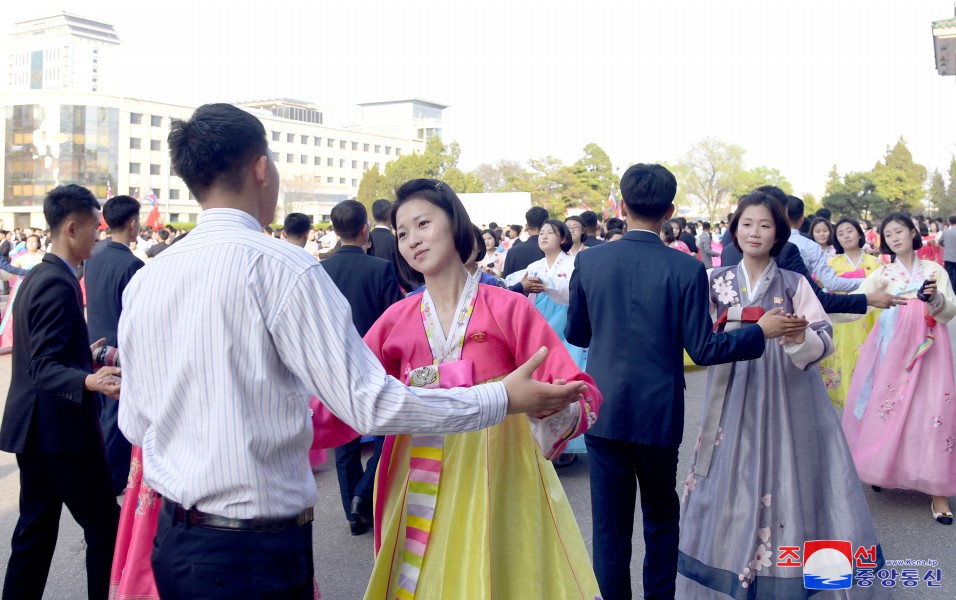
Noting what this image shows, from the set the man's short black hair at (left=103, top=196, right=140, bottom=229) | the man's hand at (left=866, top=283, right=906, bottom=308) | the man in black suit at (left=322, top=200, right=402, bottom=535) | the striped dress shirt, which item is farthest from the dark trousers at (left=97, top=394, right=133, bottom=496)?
the man's hand at (left=866, top=283, right=906, bottom=308)

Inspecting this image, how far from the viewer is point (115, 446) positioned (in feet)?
18.0

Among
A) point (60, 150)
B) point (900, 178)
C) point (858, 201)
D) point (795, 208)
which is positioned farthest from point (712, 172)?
point (795, 208)

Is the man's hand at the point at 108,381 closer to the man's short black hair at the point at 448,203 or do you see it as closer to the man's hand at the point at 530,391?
the man's short black hair at the point at 448,203

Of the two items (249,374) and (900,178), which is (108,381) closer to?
(249,374)

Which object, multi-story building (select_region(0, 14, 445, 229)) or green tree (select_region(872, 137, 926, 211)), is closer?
green tree (select_region(872, 137, 926, 211))

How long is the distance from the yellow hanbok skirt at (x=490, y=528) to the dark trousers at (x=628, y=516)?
0.68 m

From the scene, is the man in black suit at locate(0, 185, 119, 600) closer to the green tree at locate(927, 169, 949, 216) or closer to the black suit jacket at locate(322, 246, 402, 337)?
the black suit jacket at locate(322, 246, 402, 337)

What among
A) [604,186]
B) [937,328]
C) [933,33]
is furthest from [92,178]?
[937,328]

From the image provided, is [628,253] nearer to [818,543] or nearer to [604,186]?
[818,543]

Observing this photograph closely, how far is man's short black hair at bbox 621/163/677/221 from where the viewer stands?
11.0ft

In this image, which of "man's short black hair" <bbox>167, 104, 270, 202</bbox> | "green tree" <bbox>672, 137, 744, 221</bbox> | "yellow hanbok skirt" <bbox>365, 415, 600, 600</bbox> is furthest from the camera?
"green tree" <bbox>672, 137, 744, 221</bbox>

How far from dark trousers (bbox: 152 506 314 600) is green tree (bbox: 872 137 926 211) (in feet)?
173

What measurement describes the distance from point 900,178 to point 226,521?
57.5 meters

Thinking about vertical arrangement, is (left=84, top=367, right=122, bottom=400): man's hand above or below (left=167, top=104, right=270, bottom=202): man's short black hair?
below
